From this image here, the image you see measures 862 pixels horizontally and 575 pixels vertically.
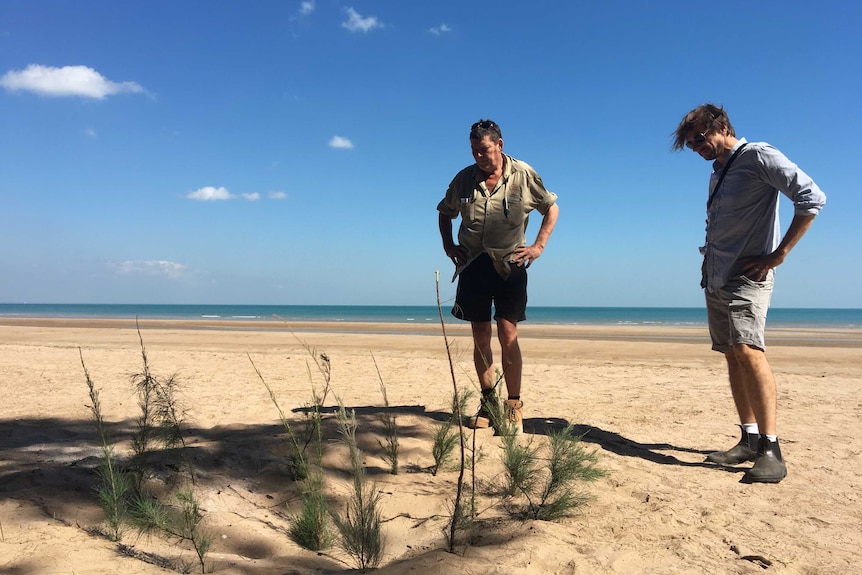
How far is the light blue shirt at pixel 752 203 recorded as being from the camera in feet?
9.12

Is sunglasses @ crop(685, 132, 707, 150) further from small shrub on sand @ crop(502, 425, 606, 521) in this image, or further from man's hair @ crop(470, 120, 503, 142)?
small shrub on sand @ crop(502, 425, 606, 521)

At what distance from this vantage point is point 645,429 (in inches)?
157

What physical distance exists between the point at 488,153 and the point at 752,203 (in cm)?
154

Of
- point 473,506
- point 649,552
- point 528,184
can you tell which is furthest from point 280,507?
point 528,184

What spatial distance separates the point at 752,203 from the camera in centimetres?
301

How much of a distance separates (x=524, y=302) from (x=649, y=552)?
1814mm

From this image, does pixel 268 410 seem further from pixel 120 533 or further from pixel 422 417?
pixel 120 533

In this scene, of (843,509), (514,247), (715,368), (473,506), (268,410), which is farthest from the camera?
(715,368)

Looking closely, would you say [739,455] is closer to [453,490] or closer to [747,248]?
[747,248]

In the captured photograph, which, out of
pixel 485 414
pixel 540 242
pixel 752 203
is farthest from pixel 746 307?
pixel 485 414

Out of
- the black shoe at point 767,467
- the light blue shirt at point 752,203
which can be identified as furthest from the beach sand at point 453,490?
the light blue shirt at point 752,203

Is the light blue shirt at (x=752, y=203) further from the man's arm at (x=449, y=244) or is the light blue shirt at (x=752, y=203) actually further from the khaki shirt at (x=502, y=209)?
the man's arm at (x=449, y=244)

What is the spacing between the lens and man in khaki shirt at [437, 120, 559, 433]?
3.40 metres

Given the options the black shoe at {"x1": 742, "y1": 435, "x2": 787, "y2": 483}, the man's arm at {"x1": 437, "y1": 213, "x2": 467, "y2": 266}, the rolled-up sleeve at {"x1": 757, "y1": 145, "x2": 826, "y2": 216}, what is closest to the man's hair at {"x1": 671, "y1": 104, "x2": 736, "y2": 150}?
the rolled-up sleeve at {"x1": 757, "y1": 145, "x2": 826, "y2": 216}
